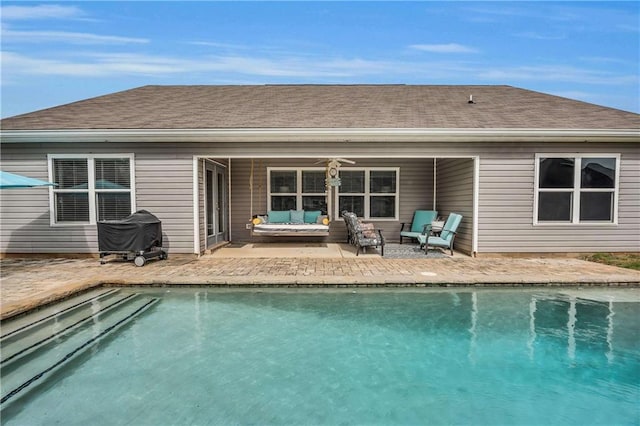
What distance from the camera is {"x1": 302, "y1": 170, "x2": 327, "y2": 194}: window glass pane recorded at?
34.2ft

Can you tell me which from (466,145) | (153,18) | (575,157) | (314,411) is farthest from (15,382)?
(153,18)

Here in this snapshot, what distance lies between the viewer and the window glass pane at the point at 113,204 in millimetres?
7855

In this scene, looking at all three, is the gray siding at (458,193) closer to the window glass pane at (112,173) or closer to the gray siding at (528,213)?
the gray siding at (528,213)

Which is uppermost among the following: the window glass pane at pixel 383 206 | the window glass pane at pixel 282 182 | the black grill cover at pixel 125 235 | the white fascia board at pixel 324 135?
the white fascia board at pixel 324 135

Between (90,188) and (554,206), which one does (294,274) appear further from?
(554,206)

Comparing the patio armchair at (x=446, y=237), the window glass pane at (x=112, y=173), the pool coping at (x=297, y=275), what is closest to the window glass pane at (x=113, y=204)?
the window glass pane at (x=112, y=173)

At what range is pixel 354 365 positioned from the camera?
3471 mm

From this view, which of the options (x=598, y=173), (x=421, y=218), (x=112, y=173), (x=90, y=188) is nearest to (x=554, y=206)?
(x=598, y=173)

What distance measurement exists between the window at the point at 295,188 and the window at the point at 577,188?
17.6 feet

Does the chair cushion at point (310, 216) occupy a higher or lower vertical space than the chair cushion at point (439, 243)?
higher

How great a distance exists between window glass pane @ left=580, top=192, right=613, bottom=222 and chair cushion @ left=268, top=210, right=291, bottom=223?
22.6ft

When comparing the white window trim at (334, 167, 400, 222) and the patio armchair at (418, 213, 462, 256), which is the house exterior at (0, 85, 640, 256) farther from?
the white window trim at (334, 167, 400, 222)

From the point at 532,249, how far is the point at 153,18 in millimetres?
12272

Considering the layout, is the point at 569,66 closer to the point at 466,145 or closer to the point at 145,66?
the point at 466,145
